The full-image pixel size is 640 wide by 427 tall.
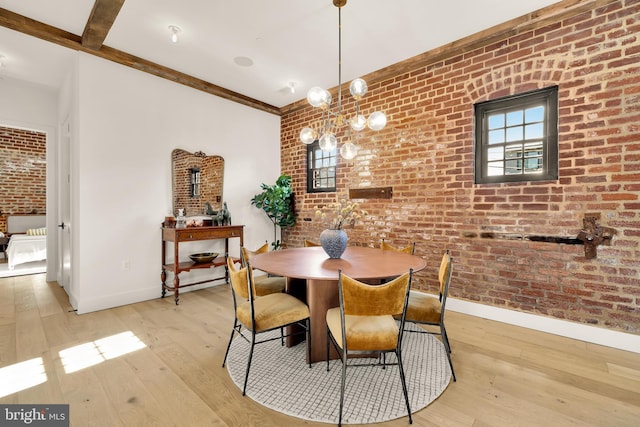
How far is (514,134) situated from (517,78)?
0.53m

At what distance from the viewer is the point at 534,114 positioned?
2.75 m

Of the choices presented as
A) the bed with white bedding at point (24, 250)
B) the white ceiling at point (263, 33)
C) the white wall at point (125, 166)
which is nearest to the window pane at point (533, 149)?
the white ceiling at point (263, 33)

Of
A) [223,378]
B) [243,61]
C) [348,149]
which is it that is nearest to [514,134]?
[348,149]

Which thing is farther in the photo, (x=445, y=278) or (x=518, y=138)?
(x=518, y=138)

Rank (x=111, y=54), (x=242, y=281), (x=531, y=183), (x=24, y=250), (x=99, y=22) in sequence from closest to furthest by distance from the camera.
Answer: (x=242, y=281) → (x=99, y=22) → (x=531, y=183) → (x=111, y=54) → (x=24, y=250)

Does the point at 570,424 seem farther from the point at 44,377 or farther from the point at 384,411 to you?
the point at 44,377

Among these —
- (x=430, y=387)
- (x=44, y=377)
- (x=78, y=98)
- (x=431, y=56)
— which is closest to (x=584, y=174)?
(x=431, y=56)

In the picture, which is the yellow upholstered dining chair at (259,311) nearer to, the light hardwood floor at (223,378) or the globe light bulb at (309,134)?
the light hardwood floor at (223,378)

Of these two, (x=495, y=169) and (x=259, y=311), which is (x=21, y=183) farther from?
(x=495, y=169)

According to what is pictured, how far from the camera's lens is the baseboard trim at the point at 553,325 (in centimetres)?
233

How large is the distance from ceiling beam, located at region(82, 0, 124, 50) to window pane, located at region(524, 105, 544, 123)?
374 centimetres

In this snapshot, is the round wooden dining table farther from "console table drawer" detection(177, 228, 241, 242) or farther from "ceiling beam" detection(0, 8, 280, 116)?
"ceiling beam" detection(0, 8, 280, 116)

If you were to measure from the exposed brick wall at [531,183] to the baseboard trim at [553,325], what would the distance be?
0.06 meters

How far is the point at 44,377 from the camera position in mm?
1938
